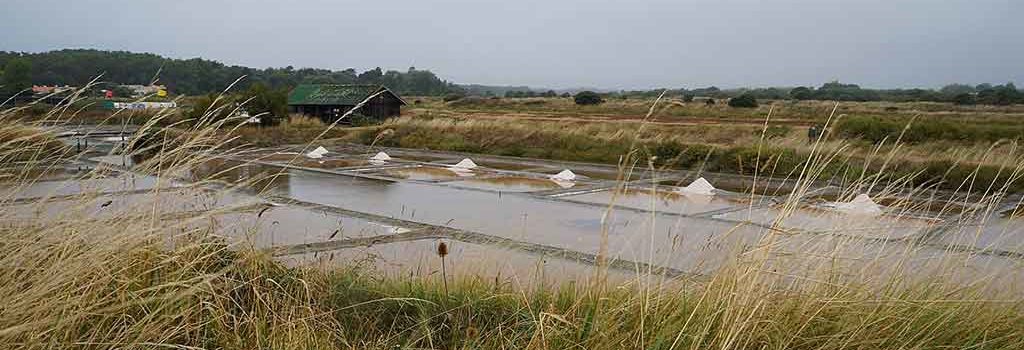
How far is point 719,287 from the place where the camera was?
2740mm

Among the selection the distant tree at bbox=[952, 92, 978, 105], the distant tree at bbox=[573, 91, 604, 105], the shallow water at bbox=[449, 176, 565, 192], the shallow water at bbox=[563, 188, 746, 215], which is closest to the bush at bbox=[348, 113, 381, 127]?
the shallow water at bbox=[449, 176, 565, 192]

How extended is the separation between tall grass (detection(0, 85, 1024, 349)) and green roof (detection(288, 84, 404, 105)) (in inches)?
1066

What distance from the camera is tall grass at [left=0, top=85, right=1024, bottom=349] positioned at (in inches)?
100

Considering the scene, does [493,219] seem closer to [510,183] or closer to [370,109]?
[510,183]

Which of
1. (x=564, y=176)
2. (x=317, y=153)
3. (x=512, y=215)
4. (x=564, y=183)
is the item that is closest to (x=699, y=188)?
(x=564, y=183)

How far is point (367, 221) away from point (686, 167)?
1017 centimetres

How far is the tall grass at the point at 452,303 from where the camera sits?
8.37 feet

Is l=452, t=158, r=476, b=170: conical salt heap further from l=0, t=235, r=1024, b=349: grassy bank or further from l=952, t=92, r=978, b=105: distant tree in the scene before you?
l=952, t=92, r=978, b=105: distant tree

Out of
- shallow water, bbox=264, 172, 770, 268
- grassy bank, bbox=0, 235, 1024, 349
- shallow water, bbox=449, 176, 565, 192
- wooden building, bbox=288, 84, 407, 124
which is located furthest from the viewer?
wooden building, bbox=288, 84, 407, 124

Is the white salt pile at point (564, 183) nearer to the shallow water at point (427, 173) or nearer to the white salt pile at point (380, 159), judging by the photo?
the shallow water at point (427, 173)

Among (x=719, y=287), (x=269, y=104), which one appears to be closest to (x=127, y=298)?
(x=719, y=287)

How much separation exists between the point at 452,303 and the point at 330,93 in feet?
98.1

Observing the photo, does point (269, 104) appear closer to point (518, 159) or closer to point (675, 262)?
point (518, 159)

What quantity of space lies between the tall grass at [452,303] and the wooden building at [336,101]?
89.8ft
